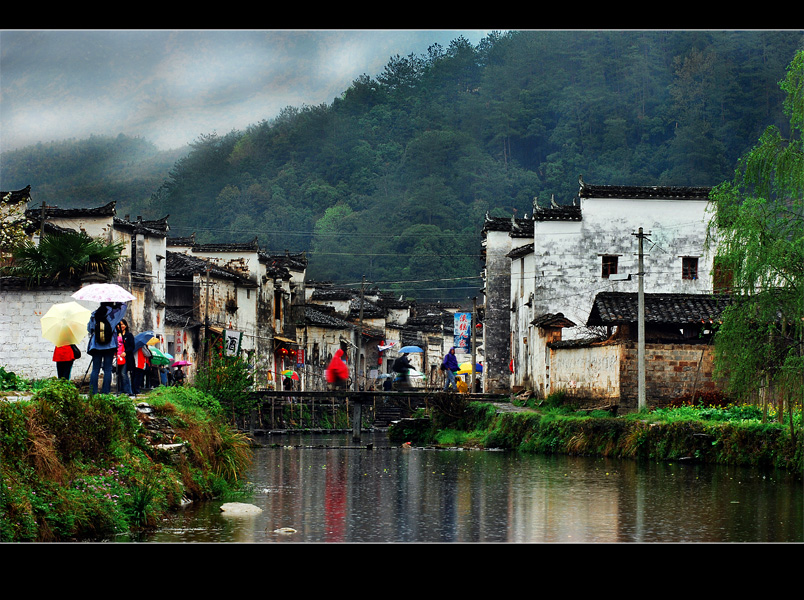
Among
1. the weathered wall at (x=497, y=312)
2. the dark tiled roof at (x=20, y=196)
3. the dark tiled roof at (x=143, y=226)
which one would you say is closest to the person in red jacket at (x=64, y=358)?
the dark tiled roof at (x=20, y=196)

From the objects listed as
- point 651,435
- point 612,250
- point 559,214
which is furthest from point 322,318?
point 651,435

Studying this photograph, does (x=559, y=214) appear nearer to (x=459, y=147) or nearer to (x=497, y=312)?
(x=497, y=312)

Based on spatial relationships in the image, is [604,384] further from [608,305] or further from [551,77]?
[551,77]

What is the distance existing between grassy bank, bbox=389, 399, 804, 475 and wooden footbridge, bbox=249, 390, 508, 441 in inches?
194

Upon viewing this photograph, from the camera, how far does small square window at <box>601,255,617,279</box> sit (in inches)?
1640

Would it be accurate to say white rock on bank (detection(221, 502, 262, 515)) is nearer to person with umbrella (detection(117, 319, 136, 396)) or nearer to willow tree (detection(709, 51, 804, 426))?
person with umbrella (detection(117, 319, 136, 396))

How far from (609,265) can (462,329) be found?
12102 millimetres

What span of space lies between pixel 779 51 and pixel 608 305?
22.2 metres

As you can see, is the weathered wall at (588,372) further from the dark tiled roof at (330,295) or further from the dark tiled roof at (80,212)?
the dark tiled roof at (330,295)

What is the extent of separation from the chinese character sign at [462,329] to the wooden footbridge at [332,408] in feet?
12.3

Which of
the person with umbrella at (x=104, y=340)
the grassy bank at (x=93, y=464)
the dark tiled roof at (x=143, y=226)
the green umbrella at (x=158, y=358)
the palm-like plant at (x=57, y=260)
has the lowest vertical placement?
the grassy bank at (x=93, y=464)

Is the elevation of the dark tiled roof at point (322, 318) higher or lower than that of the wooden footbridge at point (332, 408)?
higher

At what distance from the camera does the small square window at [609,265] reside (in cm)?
4166

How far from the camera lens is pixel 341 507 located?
16594 mm
